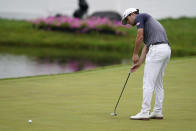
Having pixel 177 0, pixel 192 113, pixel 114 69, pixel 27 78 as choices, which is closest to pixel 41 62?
pixel 114 69

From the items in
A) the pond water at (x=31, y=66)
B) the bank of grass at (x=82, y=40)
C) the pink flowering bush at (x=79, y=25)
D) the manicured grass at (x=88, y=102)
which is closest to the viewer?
the manicured grass at (x=88, y=102)

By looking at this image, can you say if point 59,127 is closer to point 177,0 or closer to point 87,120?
point 87,120

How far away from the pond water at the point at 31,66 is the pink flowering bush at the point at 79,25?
6.03 meters

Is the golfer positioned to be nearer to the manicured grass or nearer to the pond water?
the manicured grass

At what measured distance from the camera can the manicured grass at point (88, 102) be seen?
640 cm

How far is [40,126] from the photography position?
6.25 m

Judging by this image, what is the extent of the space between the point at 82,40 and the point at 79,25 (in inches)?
50.6

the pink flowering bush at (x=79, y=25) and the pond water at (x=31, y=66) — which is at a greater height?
the pink flowering bush at (x=79, y=25)

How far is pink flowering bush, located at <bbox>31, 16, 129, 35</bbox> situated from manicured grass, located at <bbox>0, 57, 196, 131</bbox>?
11.0 m

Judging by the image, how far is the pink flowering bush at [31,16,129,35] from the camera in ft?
80.1

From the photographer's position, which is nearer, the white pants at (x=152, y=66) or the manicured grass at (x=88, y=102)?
the manicured grass at (x=88, y=102)

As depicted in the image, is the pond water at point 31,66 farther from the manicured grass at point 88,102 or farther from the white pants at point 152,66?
the white pants at point 152,66

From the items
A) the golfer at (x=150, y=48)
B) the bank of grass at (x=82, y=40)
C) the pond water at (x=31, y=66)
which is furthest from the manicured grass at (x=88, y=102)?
the bank of grass at (x=82, y=40)

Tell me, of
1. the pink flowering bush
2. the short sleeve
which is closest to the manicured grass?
the short sleeve
